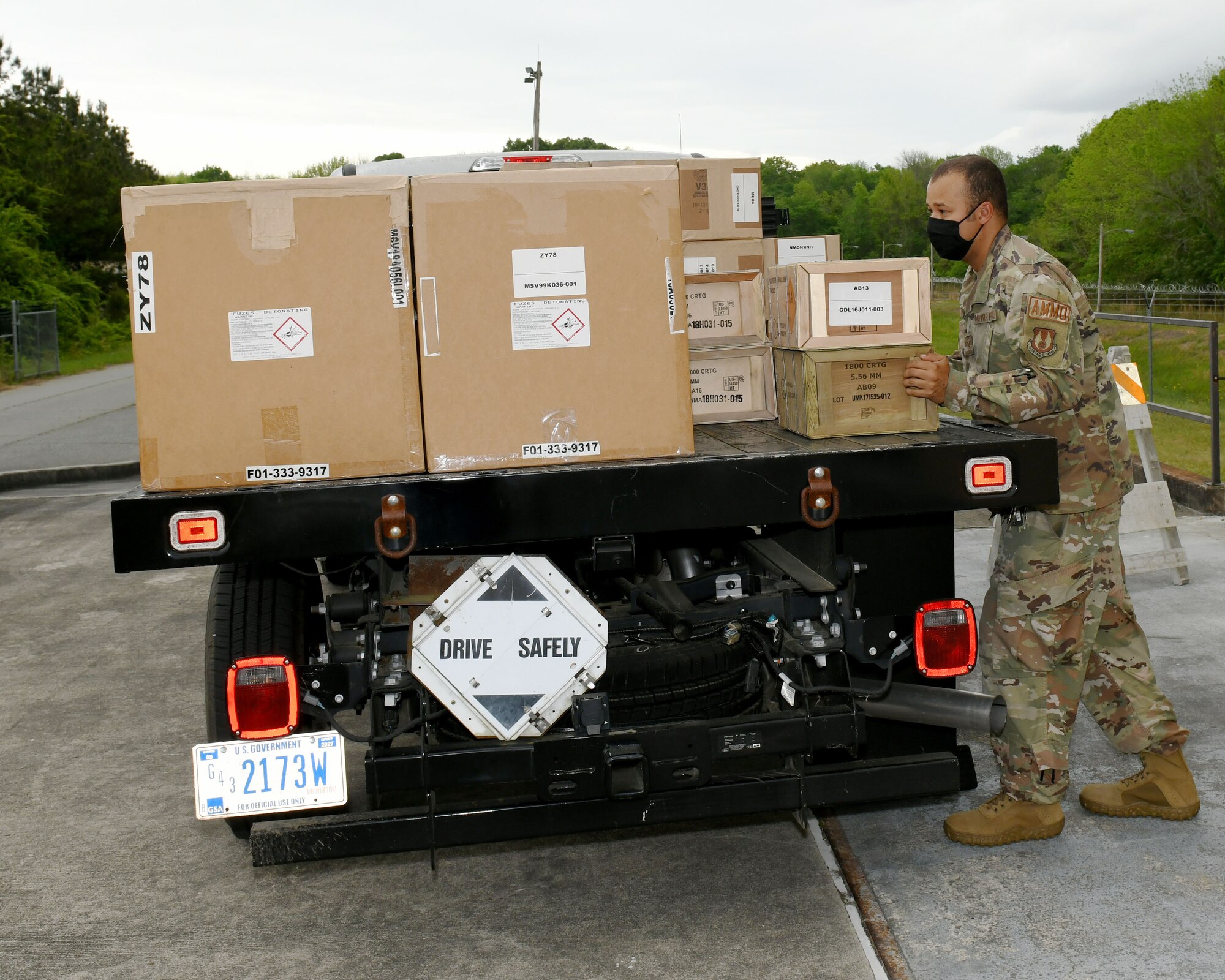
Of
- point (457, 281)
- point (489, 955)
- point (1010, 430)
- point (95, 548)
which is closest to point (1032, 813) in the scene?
point (1010, 430)

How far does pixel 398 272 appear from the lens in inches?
124

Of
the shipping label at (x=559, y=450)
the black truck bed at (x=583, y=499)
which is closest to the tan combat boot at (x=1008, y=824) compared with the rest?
the black truck bed at (x=583, y=499)

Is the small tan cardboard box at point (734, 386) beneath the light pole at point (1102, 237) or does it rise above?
beneath

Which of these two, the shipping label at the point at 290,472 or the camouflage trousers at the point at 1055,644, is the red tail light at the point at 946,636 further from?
the shipping label at the point at 290,472

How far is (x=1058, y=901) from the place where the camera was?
3561mm

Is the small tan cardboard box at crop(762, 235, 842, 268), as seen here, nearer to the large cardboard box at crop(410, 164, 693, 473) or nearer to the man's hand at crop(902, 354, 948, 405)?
the man's hand at crop(902, 354, 948, 405)

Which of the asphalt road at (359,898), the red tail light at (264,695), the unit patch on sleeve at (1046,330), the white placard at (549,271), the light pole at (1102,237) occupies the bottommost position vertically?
the asphalt road at (359,898)

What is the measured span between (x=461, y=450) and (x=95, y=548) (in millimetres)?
7255

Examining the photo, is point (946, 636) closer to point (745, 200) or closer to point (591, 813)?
point (591, 813)

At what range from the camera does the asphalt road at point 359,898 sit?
11.1 feet

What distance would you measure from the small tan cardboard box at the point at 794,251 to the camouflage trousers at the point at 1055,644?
1.30 meters

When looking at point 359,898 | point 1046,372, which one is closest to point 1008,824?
point 1046,372

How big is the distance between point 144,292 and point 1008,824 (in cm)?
295

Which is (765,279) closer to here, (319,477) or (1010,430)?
(1010,430)
